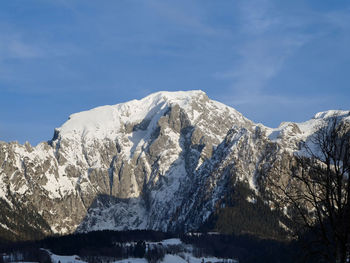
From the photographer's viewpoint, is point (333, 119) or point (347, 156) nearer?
point (347, 156)

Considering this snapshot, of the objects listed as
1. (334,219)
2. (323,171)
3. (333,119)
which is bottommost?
(334,219)

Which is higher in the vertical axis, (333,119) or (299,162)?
(333,119)

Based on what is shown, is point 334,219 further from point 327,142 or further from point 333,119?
point 333,119

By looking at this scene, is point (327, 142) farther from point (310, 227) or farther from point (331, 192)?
point (310, 227)

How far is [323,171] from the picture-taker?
36.9 meters

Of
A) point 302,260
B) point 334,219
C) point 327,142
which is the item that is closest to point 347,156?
point 327,142

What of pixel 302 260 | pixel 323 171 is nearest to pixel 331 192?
pixel 323 171

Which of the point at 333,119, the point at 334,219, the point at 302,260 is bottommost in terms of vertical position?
the point at 302,260

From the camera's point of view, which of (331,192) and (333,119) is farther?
(333,119)

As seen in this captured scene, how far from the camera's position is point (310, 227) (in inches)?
1400

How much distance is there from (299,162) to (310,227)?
440 centimetres

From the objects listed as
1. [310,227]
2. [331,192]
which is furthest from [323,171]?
[310,227]

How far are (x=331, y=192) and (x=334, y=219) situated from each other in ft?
5.57

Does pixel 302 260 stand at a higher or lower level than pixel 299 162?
lower
